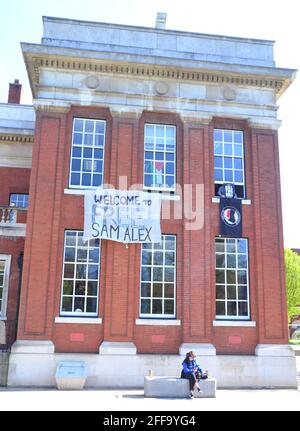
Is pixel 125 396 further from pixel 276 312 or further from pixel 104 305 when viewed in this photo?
pixel 276 312

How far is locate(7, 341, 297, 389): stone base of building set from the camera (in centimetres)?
1441

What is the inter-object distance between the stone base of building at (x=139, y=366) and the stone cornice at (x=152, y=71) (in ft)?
31.4

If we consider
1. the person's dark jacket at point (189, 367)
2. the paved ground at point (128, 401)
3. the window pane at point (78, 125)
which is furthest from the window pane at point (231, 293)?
the window pane at point (78, 125)

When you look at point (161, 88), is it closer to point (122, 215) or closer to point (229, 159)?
point (229, 159)

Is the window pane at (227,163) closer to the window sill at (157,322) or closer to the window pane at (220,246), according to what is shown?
the window pane at (220,246)

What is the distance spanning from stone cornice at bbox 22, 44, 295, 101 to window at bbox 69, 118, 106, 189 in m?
1.96

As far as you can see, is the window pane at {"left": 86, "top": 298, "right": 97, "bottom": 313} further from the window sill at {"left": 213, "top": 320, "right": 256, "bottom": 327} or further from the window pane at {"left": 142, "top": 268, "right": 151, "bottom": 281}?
the window sill at {"left": 213, "top": 320, "right": 256, "bottom": 327}

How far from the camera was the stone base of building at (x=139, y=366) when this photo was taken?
47.3 ft

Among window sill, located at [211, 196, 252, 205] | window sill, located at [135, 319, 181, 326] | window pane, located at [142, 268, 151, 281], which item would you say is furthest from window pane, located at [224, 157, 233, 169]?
window sill, located at [135, 319, 181, 326]

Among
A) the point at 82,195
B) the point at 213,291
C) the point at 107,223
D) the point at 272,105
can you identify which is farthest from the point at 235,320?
the point at 272,105

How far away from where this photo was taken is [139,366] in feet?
48.8

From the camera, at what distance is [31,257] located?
15320 millimetres

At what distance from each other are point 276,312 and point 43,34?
43.0 ft

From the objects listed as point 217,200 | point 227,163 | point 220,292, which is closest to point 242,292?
point 220,292
